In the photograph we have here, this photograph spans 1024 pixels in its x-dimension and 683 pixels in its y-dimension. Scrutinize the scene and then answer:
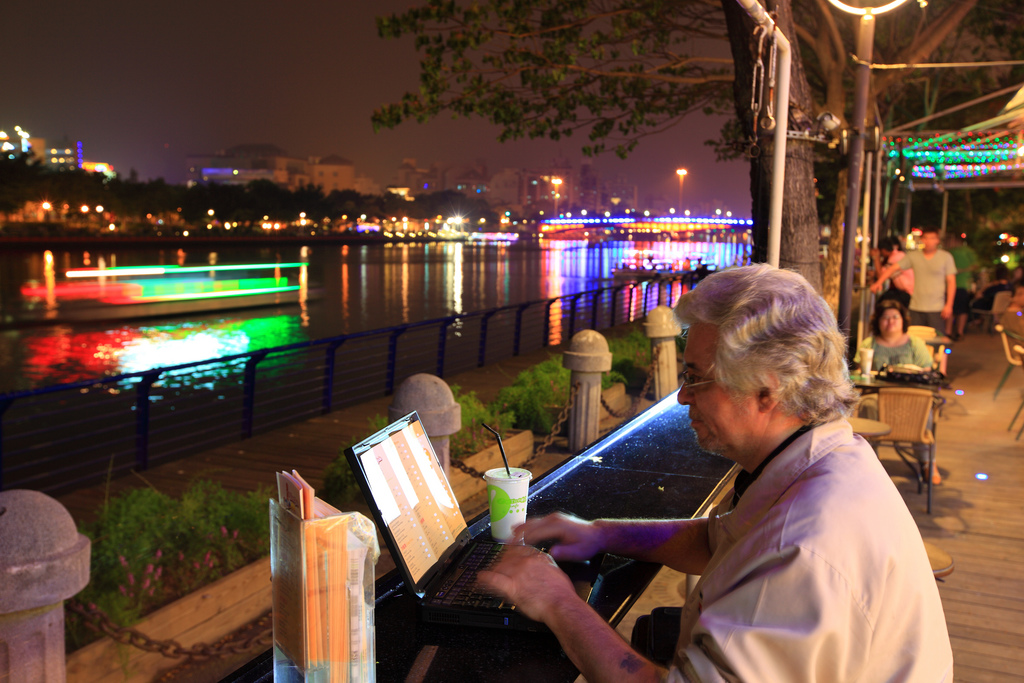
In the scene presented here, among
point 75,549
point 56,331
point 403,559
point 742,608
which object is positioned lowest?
point 56,331

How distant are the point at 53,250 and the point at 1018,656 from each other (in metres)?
107

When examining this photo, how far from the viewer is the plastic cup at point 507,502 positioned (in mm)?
2078

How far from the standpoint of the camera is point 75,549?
243 cm

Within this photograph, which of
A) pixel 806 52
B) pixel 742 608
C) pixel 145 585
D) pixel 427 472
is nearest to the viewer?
pixel 742 608

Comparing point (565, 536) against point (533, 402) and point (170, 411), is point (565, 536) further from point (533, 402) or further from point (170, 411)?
point (170, 411)

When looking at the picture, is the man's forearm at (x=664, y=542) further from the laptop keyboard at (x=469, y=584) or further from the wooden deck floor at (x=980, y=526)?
the wooden deck floor at (x=980, y=526)

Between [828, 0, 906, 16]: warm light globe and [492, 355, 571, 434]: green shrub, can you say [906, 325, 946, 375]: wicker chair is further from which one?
[492, 355, 571, 434]: green shrub

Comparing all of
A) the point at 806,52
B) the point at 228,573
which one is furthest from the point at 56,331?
the point at 228,573

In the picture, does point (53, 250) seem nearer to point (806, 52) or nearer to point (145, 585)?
point (806, 52)

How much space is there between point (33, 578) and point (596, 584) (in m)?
1.69

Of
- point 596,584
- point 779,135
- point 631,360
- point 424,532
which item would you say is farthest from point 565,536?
point 631,360

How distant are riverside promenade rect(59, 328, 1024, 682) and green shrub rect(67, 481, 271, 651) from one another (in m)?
0.43

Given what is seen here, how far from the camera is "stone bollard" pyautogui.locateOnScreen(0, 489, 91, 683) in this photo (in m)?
2.30

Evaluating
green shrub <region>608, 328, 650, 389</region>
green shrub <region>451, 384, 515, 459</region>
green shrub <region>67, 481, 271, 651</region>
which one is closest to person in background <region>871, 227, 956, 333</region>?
green shrub <region>608, 328, 650, 389</region>
